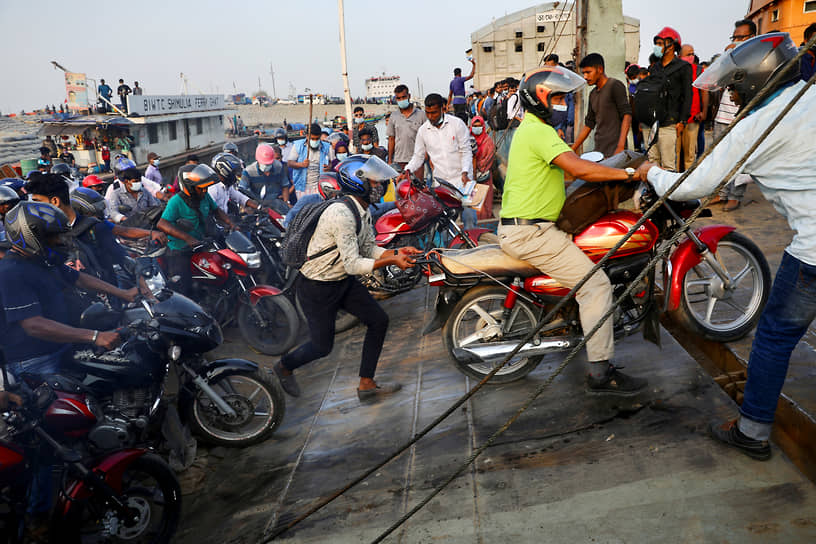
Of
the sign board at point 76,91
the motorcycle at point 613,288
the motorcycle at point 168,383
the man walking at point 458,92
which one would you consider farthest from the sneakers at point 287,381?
the sign board at point 76,91

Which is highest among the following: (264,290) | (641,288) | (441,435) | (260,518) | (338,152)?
(338,152)

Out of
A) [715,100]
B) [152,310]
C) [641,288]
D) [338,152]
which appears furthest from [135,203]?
[715,100]

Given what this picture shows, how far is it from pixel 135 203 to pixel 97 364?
5.96 meters

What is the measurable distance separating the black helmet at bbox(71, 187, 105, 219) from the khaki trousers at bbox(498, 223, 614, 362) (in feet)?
14.7

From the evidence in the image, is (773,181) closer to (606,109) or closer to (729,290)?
(729,290)

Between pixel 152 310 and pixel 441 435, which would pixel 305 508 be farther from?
pixel 152 310

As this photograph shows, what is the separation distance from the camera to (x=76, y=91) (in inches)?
1130

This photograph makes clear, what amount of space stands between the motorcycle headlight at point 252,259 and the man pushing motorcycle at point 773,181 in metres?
4.30

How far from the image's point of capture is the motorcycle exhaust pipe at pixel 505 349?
378 centimetres

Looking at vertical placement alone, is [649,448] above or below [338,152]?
below

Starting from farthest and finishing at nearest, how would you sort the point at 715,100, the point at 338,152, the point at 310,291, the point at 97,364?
the point at 338,152
the point at 715,100
the point at 310,291
the point at 97,364

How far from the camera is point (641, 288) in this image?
12.1 ft

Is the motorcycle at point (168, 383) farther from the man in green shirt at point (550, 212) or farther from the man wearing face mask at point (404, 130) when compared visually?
Result: the man wearing face mask at point (404, 130)

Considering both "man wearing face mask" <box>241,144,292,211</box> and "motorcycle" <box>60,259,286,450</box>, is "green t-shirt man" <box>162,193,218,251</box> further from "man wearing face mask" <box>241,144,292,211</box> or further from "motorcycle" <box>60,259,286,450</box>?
"man wearing face mask" <box>241,144,292,211</box>
